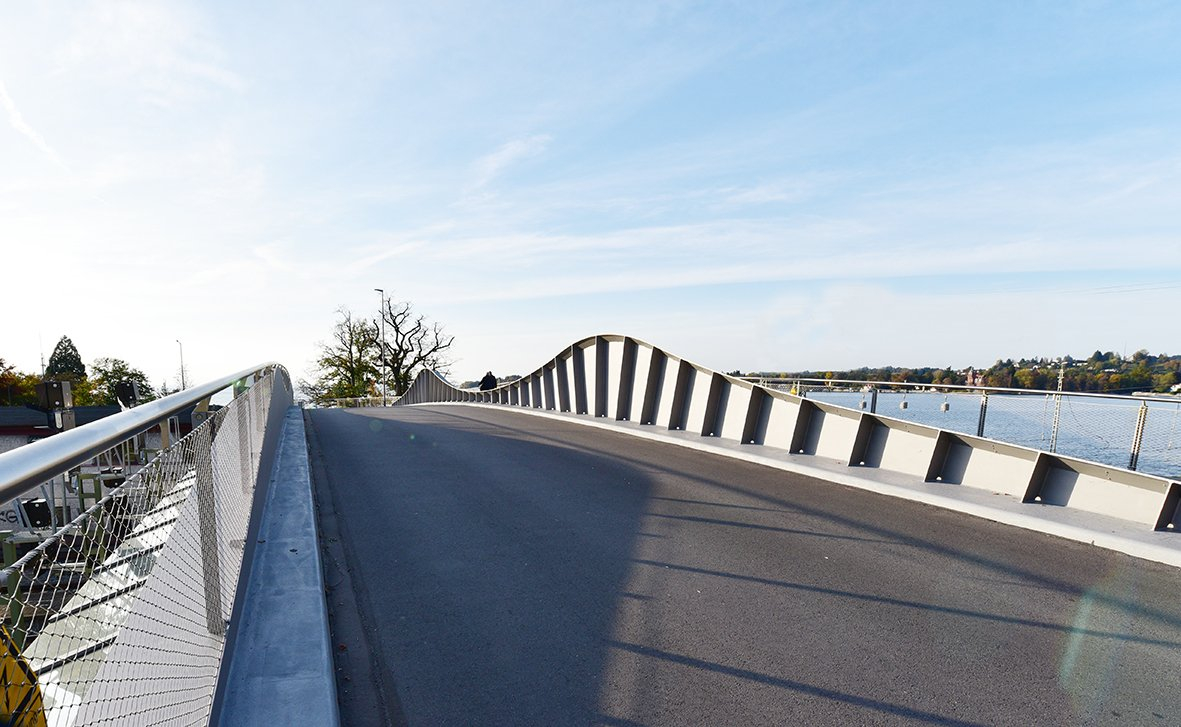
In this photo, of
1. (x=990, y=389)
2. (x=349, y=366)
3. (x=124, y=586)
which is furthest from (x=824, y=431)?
(x=349, y=366)

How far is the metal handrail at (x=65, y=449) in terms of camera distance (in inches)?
48.0

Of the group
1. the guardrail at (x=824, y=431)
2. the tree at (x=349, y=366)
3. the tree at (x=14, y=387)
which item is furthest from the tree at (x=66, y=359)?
the guardrail at (x=824, y=431)

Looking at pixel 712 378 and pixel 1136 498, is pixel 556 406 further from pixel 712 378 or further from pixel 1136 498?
pixel 1136 498

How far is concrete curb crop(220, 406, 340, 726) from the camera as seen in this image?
116 inches

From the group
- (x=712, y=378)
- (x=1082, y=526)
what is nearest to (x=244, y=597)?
(x=1082, y=526)

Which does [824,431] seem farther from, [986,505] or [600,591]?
[600,591]

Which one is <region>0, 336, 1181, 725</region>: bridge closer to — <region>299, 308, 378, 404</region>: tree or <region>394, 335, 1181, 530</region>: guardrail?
<region>394, 335, 1181, 530</region>: guardrail

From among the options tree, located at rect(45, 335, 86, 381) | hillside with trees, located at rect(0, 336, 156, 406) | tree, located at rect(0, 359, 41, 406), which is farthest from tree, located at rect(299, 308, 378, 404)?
tree, located at rect(45, 335, 86, 381)

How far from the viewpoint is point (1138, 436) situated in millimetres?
8062

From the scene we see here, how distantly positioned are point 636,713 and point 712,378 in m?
8.62

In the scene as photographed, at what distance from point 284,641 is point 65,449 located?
264 cm

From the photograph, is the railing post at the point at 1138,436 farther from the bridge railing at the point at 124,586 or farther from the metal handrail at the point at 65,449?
the metal handrail at the point at 65,449

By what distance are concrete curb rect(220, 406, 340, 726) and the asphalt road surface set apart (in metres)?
0.24

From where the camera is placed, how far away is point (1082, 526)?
5.81 meters
